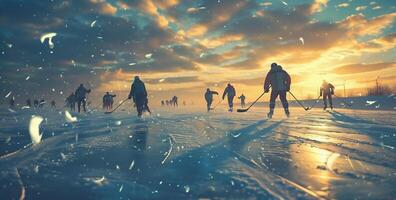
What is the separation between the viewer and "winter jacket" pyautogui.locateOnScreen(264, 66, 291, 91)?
1280 cm

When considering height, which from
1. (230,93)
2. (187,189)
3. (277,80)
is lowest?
(187,189)

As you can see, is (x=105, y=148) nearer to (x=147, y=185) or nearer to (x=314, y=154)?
(x=147, y=185)

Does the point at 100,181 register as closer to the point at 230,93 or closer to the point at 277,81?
the point at 277,81

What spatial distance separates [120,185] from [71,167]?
108 centimetres

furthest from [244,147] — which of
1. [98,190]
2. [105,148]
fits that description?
[98,190]

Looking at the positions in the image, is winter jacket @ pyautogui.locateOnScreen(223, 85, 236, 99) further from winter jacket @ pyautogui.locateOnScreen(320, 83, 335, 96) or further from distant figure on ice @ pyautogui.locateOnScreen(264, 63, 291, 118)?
distant figure on ice @ pyautogui.locateOnScreen(264, 63, 291, 118)

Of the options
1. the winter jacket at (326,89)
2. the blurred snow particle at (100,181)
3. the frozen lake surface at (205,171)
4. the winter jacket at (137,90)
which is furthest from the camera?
the winter jacket at (326,89)

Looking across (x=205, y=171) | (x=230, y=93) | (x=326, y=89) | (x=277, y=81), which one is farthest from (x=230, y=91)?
(x=205, y=171)

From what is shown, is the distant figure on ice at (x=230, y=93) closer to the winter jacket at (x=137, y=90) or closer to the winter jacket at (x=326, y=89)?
the winter jacket at (x=326, y=89)

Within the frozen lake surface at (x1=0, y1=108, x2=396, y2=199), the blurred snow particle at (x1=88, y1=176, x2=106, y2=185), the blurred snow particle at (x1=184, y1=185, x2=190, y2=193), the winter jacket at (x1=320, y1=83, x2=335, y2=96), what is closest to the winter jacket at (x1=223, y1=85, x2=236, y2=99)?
the winter jacket at (x1=320, y1=83, x2=335, y2=96)

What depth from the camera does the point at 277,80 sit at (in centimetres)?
1280

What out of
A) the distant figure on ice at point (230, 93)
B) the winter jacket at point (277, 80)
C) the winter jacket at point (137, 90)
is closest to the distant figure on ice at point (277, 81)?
the winter jacket at point (277, 80)

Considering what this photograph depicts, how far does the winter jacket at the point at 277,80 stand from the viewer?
1280 cm

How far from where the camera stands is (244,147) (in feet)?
17.0
